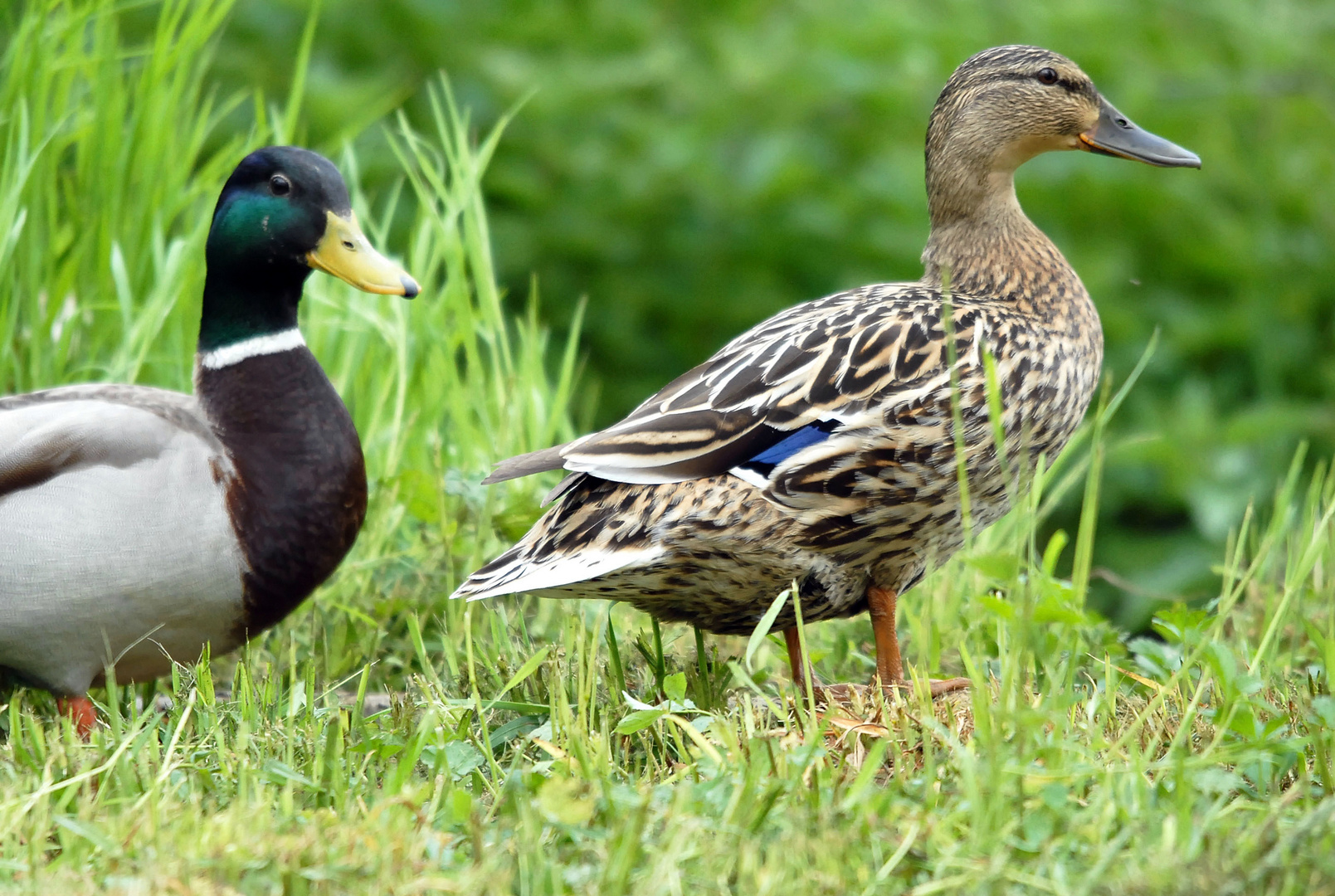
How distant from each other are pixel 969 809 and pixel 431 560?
1.81 m

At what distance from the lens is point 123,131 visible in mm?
4094

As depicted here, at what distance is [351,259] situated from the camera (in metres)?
3.25

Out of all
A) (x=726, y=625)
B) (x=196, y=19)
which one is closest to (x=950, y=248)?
(x=726, y=625)

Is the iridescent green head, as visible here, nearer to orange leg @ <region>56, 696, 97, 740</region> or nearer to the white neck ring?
the white neck ring

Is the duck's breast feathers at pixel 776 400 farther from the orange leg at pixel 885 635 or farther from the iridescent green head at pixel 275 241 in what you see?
the iridescent green head at pixel 275 241

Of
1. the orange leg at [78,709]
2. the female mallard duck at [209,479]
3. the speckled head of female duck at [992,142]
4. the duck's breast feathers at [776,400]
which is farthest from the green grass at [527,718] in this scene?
the speckled head of female duck at [992,142]

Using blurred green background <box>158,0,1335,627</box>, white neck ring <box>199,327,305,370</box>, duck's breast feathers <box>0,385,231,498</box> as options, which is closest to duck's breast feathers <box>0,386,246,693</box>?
duck's breast feathers <box>0,385,231,498</box>

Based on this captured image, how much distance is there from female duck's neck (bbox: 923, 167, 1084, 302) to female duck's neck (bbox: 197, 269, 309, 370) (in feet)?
4.70

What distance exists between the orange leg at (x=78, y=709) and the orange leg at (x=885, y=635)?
1.53 m

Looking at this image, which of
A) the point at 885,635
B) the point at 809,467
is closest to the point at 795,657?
the point at 885,635

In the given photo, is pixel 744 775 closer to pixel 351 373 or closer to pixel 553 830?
pixel 553 830

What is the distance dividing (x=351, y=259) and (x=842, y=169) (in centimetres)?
398

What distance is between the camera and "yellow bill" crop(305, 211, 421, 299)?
127 inches

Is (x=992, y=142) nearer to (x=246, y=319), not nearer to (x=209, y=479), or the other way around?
(x=246, y=319)
